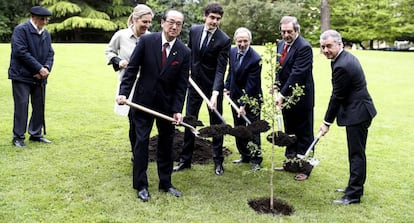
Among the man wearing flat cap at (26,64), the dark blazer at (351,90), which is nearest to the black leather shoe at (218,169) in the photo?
the dark blazer at (351,90)

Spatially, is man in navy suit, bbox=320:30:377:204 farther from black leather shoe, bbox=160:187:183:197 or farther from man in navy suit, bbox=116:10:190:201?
black leather shoe, bbox=160:187:183:197

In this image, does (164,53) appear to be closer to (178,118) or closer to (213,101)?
(178,118)

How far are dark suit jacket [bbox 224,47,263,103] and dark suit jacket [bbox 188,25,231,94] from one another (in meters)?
0.28

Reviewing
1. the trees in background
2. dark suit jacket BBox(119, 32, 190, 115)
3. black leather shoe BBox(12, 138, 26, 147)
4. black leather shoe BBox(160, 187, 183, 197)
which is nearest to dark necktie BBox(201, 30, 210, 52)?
dark suit jacket BBox(119, 32, 190, 115)

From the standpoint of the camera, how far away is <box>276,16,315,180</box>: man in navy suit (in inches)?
212

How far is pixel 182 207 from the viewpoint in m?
4.51

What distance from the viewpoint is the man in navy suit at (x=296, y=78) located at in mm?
5383

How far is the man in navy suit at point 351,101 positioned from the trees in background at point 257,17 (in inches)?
995

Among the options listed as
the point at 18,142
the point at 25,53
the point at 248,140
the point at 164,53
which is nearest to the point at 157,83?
the point at 164,53

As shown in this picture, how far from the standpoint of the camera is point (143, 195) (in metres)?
4.64

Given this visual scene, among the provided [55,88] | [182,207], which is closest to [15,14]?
[55,88]

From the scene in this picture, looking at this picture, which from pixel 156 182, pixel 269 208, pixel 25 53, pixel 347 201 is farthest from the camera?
pixel 25 53

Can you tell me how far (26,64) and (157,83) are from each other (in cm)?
263

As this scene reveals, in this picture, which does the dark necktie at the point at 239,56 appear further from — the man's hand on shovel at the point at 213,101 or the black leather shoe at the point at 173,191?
the black leather shoe at the point at 173,191
